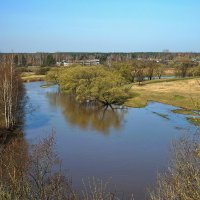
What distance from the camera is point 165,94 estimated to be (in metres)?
56.7

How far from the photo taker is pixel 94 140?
29438 mm

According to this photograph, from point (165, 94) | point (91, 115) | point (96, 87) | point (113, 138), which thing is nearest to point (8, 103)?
point (113, 138)

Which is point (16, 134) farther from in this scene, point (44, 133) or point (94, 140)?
point (94, 140)

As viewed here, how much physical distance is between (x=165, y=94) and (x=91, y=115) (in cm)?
1952

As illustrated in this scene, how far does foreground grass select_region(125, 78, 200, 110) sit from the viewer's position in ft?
160

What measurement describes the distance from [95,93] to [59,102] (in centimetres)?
532

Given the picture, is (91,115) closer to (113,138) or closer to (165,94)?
(113,138)

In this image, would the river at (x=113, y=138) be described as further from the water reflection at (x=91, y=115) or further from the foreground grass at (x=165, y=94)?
the foreground grass at (x=165, y=94)

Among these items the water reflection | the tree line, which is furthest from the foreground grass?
the tree line

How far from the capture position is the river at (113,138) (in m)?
21.8

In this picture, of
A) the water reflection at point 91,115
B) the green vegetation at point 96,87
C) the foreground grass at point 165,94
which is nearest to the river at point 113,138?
the water reflection at point 91,115

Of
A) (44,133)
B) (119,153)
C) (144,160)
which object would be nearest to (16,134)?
(44,133)

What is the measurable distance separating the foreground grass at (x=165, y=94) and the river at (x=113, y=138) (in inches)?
104

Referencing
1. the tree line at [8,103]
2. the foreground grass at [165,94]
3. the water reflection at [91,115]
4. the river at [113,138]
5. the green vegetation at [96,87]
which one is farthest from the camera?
the green vegetation at [96,87]
